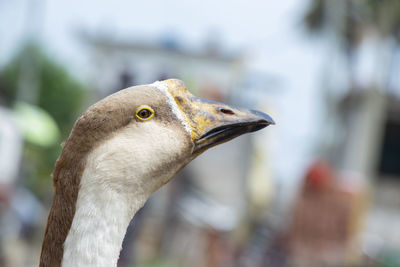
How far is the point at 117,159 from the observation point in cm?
181

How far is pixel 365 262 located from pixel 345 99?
7.88 m

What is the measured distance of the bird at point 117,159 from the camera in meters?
1.72

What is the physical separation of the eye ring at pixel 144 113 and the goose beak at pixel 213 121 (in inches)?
5.2

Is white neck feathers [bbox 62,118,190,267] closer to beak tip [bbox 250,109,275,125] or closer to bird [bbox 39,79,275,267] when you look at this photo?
bird [bbox 39,79,275,267]

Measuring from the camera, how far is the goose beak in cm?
197

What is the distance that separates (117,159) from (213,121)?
15.7 inches

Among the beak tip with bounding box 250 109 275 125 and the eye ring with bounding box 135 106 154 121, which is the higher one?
the beak tip with bounding box 250 109 275 125

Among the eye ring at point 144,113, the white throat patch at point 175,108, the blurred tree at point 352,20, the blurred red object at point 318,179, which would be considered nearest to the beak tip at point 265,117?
the white throat patch at point 175,108

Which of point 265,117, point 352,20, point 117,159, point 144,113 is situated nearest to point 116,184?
point 117,159

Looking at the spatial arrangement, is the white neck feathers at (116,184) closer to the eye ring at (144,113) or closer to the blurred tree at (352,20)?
the eye ring at (144,113)

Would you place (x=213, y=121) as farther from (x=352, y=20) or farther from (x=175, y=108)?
(x=352, y=20)

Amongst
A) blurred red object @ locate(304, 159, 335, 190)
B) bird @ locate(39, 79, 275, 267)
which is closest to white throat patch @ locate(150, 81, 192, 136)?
bird @ locate(39, 79, 275, 267)

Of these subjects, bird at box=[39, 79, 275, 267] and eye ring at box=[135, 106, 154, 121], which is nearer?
bird at box=[39, 79, 275, 267]

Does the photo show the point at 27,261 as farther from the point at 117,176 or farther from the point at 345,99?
the point at 345,99
